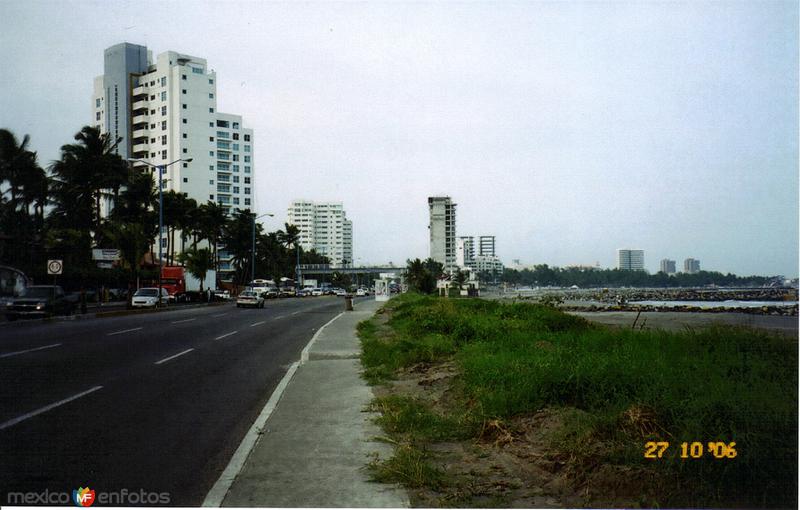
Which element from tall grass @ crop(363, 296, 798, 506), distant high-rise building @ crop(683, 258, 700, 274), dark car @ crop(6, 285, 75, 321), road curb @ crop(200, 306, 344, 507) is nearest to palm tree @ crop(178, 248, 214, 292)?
dark car @ crop(6, 285, 75, 321)

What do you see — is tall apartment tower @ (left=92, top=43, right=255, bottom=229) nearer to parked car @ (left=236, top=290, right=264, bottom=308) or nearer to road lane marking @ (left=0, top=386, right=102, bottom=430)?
parked car @ (left=236, top=290, right=264, bottom=308)

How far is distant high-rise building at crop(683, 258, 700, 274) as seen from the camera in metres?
8.47

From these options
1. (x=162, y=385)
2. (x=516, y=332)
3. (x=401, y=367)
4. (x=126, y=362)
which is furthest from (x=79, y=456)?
(x=516, y=332)

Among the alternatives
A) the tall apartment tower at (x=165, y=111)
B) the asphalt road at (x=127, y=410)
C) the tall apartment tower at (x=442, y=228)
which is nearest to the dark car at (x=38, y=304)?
the asphalt road at (x=127, y=410)

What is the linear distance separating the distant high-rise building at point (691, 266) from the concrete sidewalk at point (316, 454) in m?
5.09

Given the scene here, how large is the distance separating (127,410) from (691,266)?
8298 mm

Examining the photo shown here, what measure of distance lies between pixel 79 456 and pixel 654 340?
806cm

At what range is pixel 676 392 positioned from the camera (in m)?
5.84

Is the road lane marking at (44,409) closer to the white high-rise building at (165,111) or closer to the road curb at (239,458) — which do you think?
the road curb at (239,458)

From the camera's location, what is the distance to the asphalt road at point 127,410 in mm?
5191

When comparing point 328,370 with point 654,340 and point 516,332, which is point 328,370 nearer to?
point 516,332

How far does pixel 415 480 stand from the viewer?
4.99 meters

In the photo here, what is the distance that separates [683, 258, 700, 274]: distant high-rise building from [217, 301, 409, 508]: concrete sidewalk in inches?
200

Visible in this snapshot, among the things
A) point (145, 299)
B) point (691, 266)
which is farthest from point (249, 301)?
point (691, 266)
